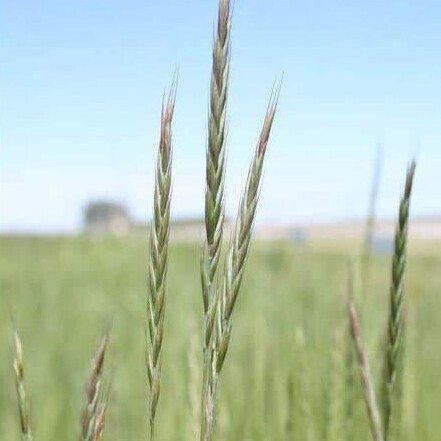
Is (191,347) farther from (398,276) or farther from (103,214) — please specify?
(103,214)

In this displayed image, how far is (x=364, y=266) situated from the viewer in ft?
3.13

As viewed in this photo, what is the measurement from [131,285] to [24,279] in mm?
611

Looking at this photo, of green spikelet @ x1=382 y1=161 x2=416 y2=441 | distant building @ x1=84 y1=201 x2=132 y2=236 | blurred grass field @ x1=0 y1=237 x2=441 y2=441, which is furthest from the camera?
distant building @ x1=84 y1=201 x2=132 y2=236

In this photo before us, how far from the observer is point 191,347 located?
0.73 metres

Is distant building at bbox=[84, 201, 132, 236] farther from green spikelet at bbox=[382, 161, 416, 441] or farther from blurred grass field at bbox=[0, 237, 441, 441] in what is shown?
green spikelet at bbox=[382, 161, 416, 441]

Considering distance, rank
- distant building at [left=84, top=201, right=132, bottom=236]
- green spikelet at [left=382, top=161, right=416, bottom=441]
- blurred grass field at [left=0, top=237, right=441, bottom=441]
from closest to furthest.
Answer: green spikelet at [left=382, top=161, right=416, bottom=441] → blurred grass field at [left=0, top=237, right=441, bottom=441] → distant building at [left=84, top=201, right=132, bottom=236]

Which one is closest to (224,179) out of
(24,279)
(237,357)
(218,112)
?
(218,112)

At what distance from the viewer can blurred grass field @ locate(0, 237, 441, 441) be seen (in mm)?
777

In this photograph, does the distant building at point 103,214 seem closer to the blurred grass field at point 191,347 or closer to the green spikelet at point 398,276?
the blurred grass field at point 191,347

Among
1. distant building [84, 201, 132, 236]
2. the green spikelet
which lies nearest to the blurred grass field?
the green spikelet

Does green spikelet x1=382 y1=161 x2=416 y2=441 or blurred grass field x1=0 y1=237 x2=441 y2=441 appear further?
blurred grass field x1=0 y1=237 x2=441 y2=441

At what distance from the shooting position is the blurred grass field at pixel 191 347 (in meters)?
0.78

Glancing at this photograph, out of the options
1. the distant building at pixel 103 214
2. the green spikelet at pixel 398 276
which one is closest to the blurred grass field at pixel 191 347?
the green spikelet at pixel 398 276

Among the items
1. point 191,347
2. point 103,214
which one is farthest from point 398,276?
point 103,214
